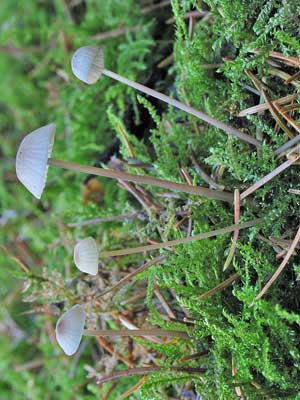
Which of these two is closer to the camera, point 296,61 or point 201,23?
point 296,61

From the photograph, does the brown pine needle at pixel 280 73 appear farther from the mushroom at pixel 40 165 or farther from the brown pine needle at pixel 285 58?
the mushroom at pixel 40 165

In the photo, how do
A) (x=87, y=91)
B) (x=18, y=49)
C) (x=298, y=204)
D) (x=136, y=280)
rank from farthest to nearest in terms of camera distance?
(x=18, y=49) → (x=87, y=91) → (x=136, y=280) → (x=298, y=204)

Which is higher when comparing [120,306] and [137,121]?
[137,121]

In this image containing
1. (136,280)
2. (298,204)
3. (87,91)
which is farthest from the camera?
(87,91)

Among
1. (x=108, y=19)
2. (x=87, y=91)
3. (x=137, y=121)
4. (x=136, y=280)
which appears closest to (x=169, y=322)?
(x=136, y=280)

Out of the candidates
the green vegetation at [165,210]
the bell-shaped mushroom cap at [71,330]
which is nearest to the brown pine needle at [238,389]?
the green vegetation at [165,210]

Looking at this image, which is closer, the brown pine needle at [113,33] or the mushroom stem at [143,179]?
the mushroom stem at [143,179]

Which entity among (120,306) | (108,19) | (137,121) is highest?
(108,19)

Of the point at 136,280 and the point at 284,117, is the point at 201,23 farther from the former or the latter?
the point at 136,280
